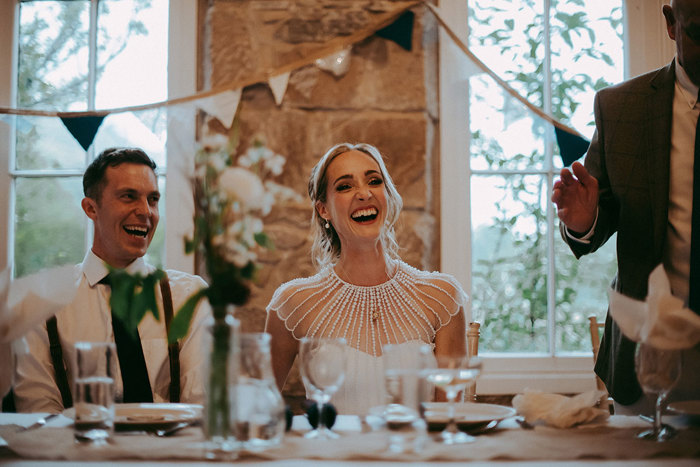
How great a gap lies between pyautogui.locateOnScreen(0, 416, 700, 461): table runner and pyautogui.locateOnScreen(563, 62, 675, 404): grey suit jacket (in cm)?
57

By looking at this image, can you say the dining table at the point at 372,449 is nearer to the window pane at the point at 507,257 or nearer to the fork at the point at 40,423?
the fork at the point at 40,423

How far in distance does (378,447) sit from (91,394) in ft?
1.62

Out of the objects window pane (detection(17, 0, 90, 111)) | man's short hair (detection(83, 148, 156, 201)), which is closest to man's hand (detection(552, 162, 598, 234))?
man's short hair (detection(83, 148, 156, 201))

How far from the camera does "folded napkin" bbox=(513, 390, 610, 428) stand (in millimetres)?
1298

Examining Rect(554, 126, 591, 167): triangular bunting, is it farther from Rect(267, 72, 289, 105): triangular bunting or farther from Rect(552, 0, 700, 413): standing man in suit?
Rect(267, 72, 289, 105): triangular bunting

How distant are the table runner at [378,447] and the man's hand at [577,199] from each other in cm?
64

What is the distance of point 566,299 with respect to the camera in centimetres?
282

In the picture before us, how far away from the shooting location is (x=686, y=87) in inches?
71.7

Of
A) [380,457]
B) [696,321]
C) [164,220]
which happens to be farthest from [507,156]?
[380,457]

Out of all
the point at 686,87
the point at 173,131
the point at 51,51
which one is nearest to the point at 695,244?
the point at 686,87

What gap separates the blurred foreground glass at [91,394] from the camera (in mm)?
1186

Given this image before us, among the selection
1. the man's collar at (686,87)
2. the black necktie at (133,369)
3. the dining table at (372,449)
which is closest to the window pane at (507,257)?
the man's collar at (686,87)

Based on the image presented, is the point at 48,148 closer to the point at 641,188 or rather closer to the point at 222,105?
the point at 222,105

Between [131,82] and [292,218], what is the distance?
0.96 m
